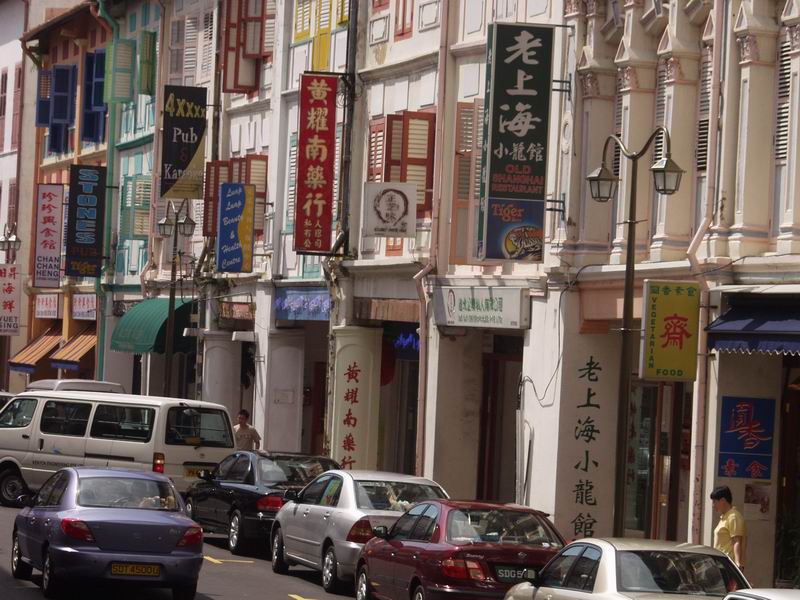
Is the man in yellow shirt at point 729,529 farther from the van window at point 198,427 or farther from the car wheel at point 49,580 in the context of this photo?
the van window at point 198,427

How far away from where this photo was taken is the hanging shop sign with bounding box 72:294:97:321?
1973 inches

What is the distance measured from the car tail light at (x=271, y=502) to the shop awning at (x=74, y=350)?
85.6 feet

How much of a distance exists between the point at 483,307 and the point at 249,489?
5.30m

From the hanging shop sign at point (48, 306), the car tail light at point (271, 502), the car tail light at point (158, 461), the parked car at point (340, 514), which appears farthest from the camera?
the hanging shop sign at point (48, 306)

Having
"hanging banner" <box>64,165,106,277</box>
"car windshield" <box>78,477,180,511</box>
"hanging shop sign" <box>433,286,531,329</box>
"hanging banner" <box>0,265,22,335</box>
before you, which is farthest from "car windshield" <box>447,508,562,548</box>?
"hanging banner" <box>0,265,22,335</box>

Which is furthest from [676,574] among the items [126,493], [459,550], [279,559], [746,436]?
[279,559]

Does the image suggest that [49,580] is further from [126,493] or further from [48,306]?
[48,306]

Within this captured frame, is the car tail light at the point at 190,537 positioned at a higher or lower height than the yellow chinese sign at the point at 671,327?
lower

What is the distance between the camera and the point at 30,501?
19.6 metres

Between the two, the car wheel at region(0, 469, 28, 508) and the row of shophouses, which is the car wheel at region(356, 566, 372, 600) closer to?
the row of shophouses

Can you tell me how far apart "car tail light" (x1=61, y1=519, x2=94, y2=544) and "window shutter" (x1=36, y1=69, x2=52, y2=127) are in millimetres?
37173

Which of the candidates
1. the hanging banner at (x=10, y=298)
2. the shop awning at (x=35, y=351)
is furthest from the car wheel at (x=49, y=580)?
the hanging banner at (x=10, y=298)

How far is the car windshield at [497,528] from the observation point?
17.7 m

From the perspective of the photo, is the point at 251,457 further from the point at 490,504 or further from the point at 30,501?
the point at 490,504
